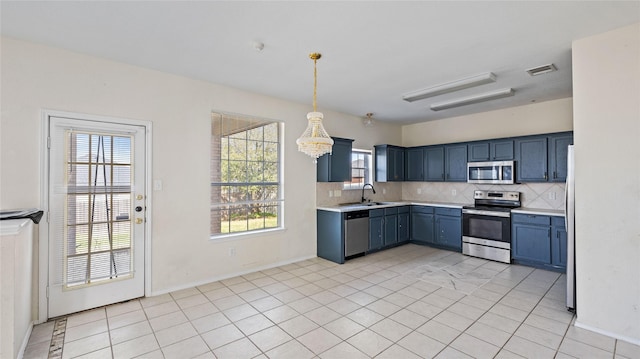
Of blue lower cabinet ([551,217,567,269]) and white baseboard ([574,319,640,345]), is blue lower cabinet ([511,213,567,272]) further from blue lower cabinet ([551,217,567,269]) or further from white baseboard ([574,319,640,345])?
white baseboard ([574,319,640,345])

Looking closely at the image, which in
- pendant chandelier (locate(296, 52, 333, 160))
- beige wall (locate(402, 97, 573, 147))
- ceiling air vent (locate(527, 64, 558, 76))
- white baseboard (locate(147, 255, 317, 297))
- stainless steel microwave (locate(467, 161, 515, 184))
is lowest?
white baseboard (locate(147, 255, 317, 297))

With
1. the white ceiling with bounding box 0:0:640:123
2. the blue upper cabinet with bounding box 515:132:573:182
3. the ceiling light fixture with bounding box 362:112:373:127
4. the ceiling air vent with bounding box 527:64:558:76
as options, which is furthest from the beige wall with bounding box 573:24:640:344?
the ceiling light fixture with bounding box 362:112:373:127

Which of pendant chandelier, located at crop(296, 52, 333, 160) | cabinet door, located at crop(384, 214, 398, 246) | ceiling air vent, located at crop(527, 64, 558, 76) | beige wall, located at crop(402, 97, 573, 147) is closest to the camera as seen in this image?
pendant chandelier, located at crop(296, 52, 333, 160)

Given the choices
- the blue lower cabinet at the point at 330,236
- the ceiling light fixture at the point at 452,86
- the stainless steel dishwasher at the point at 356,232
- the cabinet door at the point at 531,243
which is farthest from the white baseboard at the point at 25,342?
the cabinet door at the point at 531,243

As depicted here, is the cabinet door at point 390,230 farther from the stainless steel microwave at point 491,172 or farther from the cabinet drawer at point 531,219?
the cabinet drawer at point 531,219

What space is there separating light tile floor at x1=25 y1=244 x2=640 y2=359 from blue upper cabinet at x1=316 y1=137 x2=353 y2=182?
1.74 meters

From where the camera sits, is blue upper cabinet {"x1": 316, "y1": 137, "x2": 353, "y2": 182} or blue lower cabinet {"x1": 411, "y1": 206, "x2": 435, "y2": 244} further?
blue lower cabinet {"x1": 411, "y1": 206, "x2": 435, "y2": 244}

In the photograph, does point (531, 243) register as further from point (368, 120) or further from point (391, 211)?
point (368, 120)

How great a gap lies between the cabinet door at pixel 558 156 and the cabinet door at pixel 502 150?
57 centimetres

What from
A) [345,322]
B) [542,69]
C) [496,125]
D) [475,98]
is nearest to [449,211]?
[496,125]

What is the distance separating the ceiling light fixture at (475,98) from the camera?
4.16m

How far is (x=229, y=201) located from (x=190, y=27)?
7.71 feet

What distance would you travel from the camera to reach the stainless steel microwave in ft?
16.4

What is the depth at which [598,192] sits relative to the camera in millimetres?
2582
